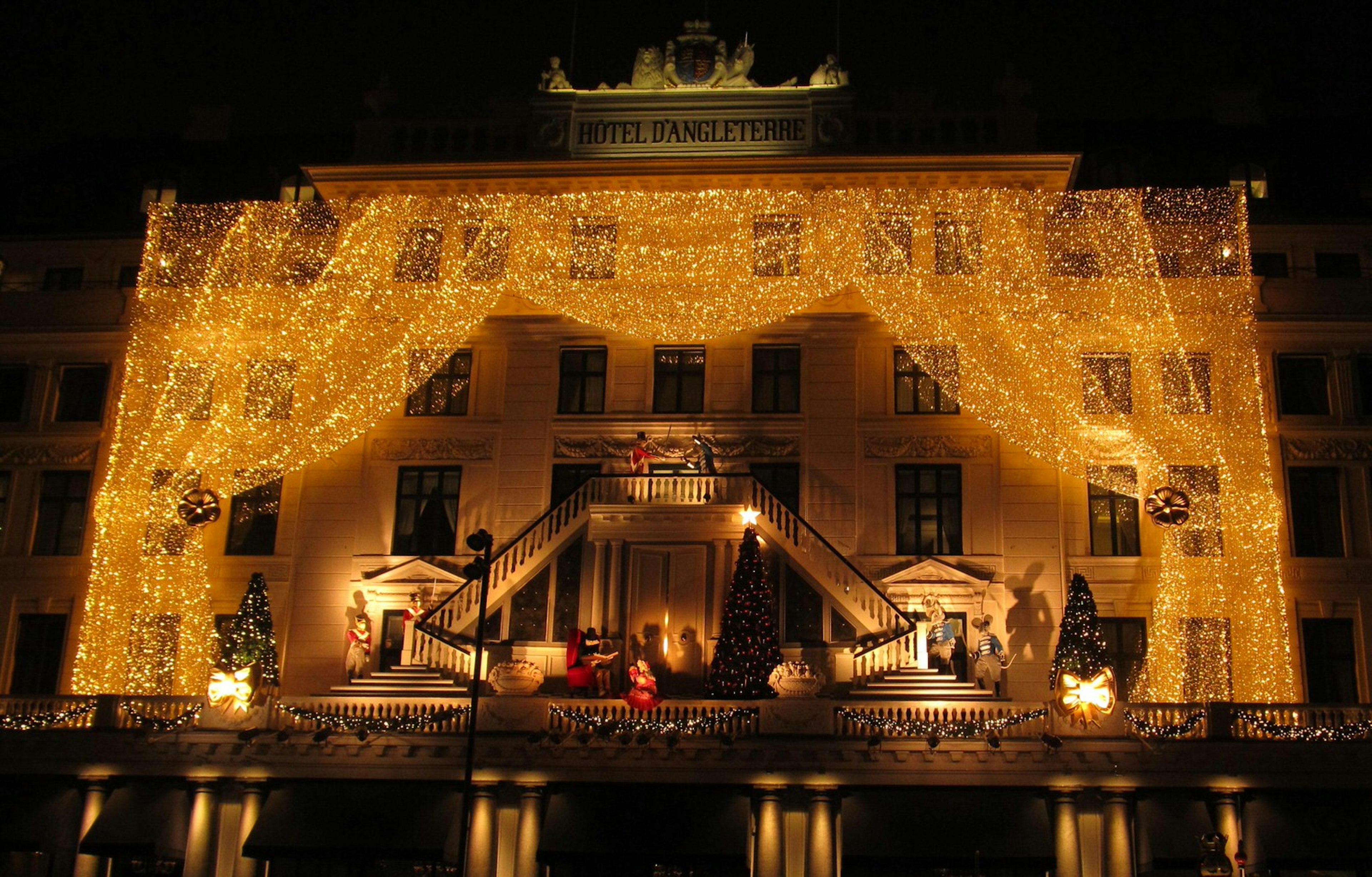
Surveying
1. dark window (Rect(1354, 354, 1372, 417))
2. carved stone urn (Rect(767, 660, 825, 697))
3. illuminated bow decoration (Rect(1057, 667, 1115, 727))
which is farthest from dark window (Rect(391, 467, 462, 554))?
dark window (Rect(1354, 354, 1372, 417))

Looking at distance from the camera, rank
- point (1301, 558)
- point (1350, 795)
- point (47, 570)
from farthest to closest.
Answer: point (47, 570), point (1301, 558), point (1350, 795)

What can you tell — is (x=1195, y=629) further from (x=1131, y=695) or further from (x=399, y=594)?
(x=399, y=594)

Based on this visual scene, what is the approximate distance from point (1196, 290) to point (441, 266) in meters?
18.2

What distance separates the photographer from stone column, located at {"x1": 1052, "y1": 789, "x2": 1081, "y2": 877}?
28484mm

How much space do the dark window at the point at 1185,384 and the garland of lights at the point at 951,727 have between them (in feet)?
28.9

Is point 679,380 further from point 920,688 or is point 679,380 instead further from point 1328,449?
point 1328,449

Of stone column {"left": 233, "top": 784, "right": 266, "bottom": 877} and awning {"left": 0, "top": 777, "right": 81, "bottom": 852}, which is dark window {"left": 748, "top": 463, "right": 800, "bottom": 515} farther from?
awning {"left": 0, "top": 777, "right": 81, "bottom": 852}

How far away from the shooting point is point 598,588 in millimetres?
33625

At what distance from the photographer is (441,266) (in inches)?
1437

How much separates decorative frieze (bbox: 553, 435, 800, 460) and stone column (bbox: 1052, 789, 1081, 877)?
34.7ft

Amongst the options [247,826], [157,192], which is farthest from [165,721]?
[157,192]

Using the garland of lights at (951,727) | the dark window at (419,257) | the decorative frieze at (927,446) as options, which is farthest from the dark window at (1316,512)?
the dark window at (419,257)

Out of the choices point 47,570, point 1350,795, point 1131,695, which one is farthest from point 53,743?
point 1350,795

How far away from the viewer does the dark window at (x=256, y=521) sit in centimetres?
3594
